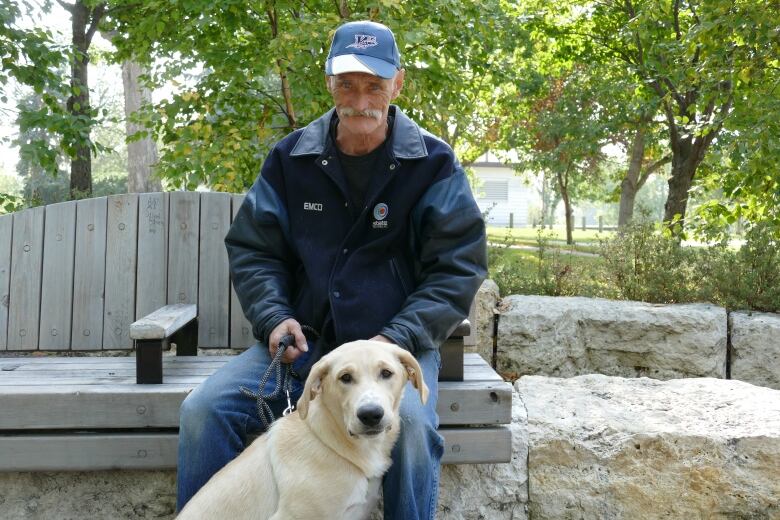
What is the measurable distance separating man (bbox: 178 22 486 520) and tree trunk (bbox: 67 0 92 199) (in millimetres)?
6078

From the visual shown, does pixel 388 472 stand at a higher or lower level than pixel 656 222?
lower

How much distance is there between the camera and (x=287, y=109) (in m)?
7.46

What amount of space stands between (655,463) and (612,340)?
2487mm

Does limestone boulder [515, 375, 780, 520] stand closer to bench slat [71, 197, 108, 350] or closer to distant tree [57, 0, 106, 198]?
bench slat [71, 197, 108, 350]

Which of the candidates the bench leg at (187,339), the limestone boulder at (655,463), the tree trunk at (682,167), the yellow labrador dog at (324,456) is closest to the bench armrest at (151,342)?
the bench leg at (187,339)

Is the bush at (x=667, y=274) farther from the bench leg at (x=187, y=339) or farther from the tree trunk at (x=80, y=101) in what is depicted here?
the tree trunk at (x=80, y=101)

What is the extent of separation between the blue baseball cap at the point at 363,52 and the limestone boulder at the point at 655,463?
186 cm

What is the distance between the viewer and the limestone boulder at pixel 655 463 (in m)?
3.52

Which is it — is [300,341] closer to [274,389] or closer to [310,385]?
[274,389]

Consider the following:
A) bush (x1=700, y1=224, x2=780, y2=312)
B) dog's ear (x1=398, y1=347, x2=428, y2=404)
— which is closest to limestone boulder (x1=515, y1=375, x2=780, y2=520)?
dog's ear (x1=398, y1=347, x2=428, y2=404)

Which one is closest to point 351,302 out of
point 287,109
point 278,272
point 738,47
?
point 278,272

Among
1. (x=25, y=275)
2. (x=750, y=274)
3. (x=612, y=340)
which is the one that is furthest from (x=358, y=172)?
(x=750, y=274)

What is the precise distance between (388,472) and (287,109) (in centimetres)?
533

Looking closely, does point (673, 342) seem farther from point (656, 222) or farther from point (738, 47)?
point (738, 47)
